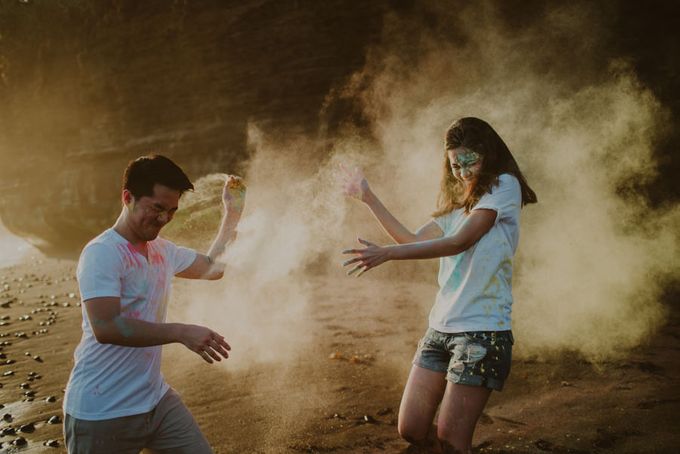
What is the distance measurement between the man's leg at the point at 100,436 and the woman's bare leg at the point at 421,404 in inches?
60.7

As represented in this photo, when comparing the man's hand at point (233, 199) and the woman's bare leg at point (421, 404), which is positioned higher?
the man's hand at point (233, 199)

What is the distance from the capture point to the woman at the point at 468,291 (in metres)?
2.71

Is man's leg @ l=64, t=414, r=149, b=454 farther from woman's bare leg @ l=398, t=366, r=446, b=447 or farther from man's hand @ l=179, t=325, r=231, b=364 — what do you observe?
woman's bare leg @ l=398, t=366, r=446, b=447

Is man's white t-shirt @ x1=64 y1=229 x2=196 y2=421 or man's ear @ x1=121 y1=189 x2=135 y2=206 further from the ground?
man's ear @ x1=121 y1=189 x2=135 y2=206

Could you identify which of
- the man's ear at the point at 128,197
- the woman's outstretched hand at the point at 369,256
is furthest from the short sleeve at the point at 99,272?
the woman's outstretched hand at the point at 369,256

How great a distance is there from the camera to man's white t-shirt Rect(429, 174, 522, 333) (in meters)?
2.77

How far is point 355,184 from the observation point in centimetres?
353

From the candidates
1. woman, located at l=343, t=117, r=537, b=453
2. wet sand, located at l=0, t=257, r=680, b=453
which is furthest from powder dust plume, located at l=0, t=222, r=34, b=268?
woman, located at l=343, t=117, r=537, b=453

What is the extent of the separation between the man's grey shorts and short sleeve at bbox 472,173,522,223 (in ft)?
6.21

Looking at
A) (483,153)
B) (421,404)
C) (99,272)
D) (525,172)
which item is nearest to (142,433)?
(99,272)

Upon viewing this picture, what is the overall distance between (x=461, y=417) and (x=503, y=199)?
1.18 metres

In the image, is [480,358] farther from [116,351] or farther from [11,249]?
[11,249]

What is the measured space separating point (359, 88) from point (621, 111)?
5077 millimetres

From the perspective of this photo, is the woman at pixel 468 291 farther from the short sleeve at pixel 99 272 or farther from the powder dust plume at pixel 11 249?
the powder dust plume at pixel 11 249
